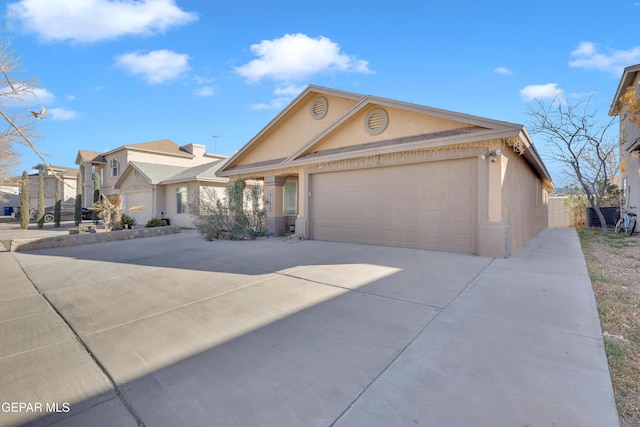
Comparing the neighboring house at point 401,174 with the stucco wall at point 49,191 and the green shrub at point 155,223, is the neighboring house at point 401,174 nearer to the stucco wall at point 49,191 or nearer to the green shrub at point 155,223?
the green shrub at point 155,223

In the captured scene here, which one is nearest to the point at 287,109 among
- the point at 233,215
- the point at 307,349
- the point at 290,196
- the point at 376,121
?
the point at 290,196

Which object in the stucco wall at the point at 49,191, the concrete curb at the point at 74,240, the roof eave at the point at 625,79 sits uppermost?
the roof eave at the point at 625,79

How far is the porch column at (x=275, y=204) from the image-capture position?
12.8 m

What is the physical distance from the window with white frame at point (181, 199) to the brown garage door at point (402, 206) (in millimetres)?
10110

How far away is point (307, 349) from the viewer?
2.97 metres

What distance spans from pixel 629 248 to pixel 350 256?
880 cm

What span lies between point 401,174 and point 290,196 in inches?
265

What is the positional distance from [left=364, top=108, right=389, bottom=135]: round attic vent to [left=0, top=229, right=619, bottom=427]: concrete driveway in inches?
198

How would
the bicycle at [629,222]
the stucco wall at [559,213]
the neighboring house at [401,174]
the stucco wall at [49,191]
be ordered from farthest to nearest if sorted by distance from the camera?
the stucco wall at [49,191] < the stucco wall at [559,213] < the bicycle at [629,222] < the neighboring house at [401,174]

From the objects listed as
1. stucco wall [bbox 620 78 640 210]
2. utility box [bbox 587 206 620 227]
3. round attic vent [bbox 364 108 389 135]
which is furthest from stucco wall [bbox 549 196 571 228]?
round attic vent [bbox 364 108 389 135]

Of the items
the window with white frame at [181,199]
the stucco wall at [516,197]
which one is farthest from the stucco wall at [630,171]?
the window with white frame at [181,199]

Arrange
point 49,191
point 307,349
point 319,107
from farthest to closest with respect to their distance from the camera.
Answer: point 49,191 < point 319,107 < point 307,349

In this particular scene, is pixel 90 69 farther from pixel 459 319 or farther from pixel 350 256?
pixel 459 319

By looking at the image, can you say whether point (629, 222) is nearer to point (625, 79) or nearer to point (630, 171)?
point (630, 171)
